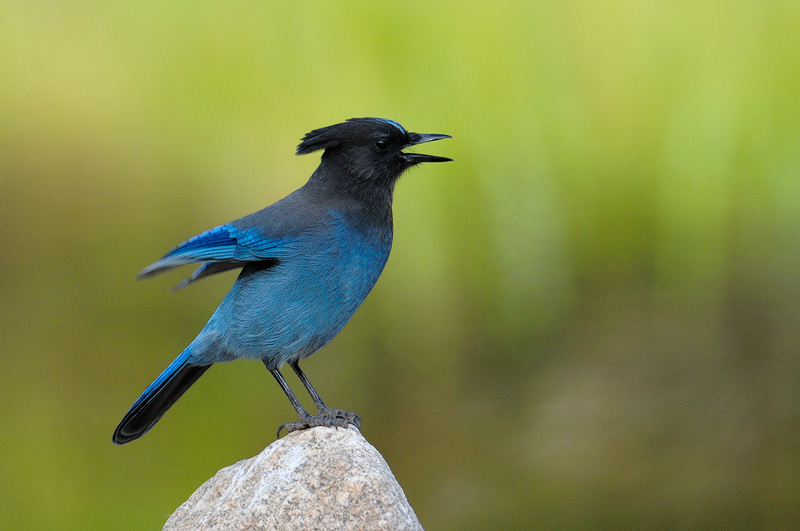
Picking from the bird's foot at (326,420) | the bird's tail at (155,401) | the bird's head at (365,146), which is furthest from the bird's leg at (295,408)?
the bird's head at (365,146)

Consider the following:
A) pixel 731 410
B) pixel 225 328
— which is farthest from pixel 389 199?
pixel 731 410

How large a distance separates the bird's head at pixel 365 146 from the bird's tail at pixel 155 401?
100cm

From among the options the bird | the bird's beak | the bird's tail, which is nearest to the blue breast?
the bird

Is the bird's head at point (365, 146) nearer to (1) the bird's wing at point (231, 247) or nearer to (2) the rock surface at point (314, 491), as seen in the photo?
(1) the bird's wing at point (231, 247)

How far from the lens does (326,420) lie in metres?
3.44

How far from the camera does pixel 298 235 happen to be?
11.3 feet

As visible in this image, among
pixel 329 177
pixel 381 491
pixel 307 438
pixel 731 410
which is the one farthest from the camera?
pixel 731 410

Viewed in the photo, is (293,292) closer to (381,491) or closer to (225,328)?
(225,328)

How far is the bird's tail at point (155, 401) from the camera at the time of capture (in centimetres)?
359

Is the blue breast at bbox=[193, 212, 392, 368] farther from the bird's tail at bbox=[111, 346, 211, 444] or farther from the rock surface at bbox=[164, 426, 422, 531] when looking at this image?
the rock surface at bbox=[164, 426, 422, 531]

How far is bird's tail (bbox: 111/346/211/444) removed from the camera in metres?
3.59

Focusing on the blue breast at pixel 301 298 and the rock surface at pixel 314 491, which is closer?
the rock surface at pixel 314 491

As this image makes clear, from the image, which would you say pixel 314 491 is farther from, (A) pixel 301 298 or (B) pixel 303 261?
(B) pixel 303 261

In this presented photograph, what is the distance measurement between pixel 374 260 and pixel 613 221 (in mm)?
2280
